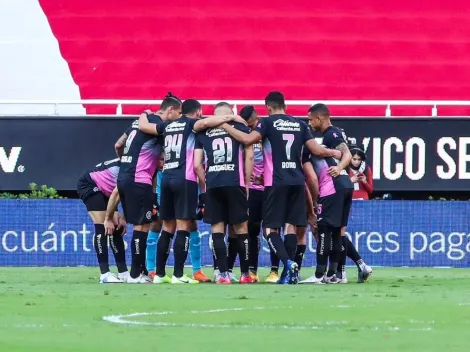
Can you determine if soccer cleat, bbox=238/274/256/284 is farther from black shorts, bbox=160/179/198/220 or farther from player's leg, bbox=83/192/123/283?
player's leg, bbox=83/192/123/283

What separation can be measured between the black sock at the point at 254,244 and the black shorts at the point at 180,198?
2.80 feet

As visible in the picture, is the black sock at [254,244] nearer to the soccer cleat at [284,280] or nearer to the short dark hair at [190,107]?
the soccer cleat at [284,280]

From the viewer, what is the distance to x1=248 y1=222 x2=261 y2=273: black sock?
14.4m

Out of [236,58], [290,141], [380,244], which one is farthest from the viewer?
[236,58]

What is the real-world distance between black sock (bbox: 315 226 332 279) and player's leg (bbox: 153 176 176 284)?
1.54 metres

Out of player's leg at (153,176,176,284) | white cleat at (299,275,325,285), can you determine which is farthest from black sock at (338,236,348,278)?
player's leg at (153,176,176,284)

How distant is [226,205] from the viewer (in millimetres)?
13820

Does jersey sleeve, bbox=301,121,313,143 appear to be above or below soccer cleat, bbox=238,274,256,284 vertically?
above

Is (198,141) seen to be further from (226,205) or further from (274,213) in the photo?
(274,213)

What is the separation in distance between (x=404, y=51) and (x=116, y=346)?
16.4 meters

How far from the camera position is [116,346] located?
7438 mm

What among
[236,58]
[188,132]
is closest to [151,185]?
[188,132]

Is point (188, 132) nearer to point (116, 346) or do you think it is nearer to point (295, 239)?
point (295, 239)

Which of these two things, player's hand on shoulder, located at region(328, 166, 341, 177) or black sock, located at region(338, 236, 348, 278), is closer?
player's hand on shoulder, located at region(328, 166, 341, 177)
